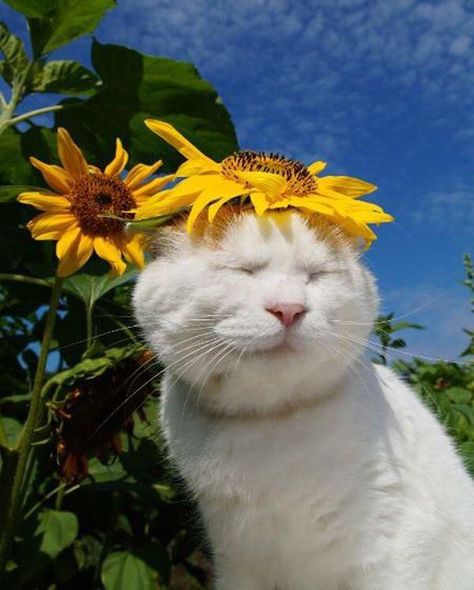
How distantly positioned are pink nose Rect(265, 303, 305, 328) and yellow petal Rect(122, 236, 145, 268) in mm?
259

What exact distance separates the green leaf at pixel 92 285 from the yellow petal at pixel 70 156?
17 cm

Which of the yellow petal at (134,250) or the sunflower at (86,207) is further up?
the sunflower at (86,207)

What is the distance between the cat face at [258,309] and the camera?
0.72 m

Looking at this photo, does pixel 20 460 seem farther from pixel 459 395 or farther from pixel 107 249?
pixel 459 395

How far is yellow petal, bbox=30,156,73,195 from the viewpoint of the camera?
1019 mm

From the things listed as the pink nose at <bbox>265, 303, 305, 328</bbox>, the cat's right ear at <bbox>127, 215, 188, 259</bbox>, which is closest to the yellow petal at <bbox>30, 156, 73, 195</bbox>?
the cat's right ear at <bbox>127, 215, 188, 259</bbox>

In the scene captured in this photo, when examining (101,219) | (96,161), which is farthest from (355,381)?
(96,161)

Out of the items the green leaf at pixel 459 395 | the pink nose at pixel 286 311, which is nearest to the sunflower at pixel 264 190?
the pink nose at pixel 286 311

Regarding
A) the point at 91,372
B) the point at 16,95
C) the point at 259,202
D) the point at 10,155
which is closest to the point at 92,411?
the point at 91,372

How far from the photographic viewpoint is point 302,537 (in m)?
0.82

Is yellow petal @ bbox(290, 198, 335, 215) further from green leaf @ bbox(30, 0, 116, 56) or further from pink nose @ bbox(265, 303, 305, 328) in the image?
green leaf @ bbox(30, 0, 116, 56)

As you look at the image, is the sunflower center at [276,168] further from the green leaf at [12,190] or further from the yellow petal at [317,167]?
the green leaf at [12,190]

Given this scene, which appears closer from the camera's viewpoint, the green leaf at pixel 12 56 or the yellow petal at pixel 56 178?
the yellow petal at pixel 56 178

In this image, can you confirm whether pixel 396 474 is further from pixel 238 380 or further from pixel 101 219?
pixel 101 219
